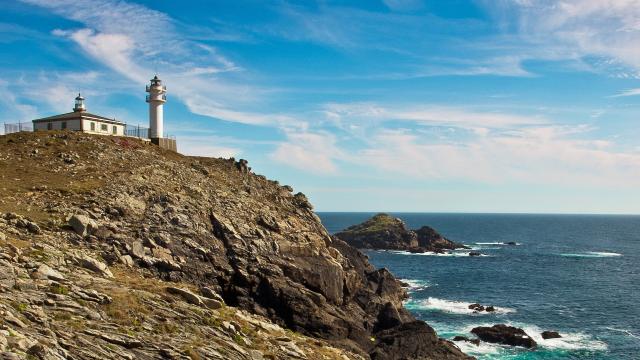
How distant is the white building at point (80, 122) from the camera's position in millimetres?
68938

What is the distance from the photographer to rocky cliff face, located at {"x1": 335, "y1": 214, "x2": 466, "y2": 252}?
169 m

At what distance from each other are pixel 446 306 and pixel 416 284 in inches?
792

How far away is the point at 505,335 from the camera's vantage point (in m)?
64.8

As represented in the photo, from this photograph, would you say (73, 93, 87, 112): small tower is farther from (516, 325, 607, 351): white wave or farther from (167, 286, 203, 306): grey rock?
(516, 325, 607, 351): white wave

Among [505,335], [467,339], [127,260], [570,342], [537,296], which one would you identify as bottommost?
[570,342]

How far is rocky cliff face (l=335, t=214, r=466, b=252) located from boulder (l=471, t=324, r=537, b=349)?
3764 inches

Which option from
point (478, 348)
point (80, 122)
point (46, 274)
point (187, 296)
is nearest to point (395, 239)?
point (478, 348)

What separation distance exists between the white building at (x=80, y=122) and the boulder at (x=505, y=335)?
59.2 m

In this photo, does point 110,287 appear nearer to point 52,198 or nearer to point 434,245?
point 52,198

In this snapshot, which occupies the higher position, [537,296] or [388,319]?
[388,319]

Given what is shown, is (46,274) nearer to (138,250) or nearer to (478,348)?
(138,250)

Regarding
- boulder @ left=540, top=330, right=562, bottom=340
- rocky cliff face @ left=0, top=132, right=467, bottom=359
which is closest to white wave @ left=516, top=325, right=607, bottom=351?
boulder @ left=540, top=330, right=562, bottom=340

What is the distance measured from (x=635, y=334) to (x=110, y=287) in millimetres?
70503

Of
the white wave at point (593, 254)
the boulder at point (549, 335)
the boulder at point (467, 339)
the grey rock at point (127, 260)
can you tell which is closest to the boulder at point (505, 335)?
the boulder at point (467, 339)
